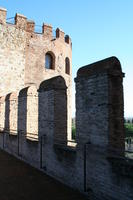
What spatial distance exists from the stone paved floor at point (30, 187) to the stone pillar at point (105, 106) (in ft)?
4.62

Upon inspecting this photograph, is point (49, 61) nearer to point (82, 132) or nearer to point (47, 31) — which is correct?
point (47, 31)

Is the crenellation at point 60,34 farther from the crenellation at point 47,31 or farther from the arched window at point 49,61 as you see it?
the arched window at point 49,61

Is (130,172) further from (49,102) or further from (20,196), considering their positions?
(49,102)

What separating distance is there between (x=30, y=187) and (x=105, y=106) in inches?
117

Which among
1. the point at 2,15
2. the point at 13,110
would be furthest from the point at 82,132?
the point at 2,15

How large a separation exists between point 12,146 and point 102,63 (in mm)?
7686

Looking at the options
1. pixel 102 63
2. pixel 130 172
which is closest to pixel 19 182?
pixel 130 172

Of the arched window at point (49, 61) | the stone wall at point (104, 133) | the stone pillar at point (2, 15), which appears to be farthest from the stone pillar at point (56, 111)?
the arched window at point (49, 61)

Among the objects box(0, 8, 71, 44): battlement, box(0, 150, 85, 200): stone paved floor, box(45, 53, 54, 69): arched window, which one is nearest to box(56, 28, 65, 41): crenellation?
box(0, 8, 71, 44): battlement

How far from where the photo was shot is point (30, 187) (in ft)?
20.5

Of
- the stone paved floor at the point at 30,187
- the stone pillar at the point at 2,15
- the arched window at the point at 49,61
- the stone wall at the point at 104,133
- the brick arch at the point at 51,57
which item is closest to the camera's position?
the stone wall at the point at 104,133

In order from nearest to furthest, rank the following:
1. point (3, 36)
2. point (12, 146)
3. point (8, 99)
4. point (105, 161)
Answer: point (105, 161) < point (12, 146) < point (8, 99) < point (3, 36)

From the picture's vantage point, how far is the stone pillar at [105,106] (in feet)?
17.1

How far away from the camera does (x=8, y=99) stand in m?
13.2
